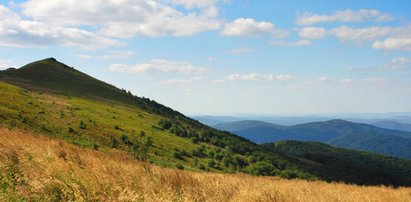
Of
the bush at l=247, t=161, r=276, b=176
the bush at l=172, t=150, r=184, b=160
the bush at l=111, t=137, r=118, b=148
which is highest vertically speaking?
the bush at l=111, t=137, r=118, b=148

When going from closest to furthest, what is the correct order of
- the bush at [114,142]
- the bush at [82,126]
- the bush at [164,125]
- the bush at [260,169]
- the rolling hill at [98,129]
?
the rolling hill at [98,129]
the bush at [114,142]
the bush at [82,126]
the bush at [260,169]
the bush at [164,125]

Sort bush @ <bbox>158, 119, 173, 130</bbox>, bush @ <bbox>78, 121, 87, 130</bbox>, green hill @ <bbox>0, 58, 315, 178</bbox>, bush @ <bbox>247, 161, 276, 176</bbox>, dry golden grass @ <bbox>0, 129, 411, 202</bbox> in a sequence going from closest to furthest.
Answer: dry golden grass @ <bbox>0, 129, 411, 202</bbox> < green hill @ <bbox>0, 58, 315, 178</bbox> < bush @ <bbox>78, 121, 87, 130</bbox> < bush @ <bbox>247, 161, 276, 176</bbox> < bush @ <bbox>158, 119, 173, 130</bbox>

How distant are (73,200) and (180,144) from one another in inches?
2522

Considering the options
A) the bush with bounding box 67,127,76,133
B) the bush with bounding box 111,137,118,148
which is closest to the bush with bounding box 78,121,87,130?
the bush with bounding box 67,127,76,133

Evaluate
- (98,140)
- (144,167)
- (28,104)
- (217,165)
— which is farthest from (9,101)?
(144,167)

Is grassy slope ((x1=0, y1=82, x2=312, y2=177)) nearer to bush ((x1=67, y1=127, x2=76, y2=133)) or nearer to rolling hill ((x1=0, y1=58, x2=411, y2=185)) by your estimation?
rolling hill ((x1=0, y1=58, x2=411, y2=185))

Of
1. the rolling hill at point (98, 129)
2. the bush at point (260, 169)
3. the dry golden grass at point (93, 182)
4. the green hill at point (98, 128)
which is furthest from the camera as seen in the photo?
the bush at point (260, 169)

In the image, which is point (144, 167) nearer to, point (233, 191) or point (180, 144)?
point (233, 191)

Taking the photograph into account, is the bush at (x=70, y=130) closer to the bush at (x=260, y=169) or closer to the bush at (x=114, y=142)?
the bush at (x=114, y=142)

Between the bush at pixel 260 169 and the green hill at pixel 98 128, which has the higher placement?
the green hill at pixel 98 128

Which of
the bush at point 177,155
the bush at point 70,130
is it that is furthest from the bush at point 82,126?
the bush at point 177,155

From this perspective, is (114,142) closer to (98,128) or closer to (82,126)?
(82,126)

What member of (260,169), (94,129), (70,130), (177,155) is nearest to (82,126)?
(94,129)

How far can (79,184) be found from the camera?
880cm
